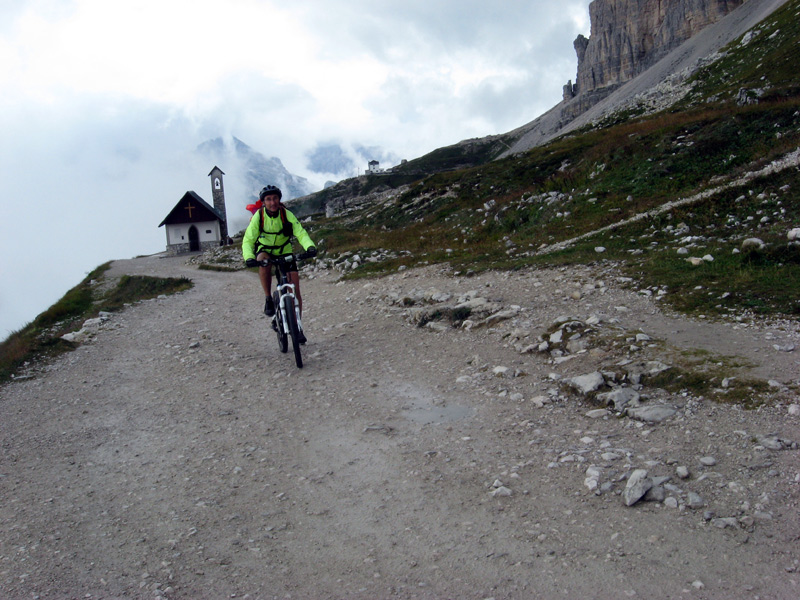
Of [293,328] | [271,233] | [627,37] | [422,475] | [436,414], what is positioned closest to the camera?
[422,475]

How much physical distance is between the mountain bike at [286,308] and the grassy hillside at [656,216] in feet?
19.8

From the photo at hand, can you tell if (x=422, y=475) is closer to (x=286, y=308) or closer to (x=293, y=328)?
(x=293, y=328)

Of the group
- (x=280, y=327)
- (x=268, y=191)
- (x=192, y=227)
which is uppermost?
(x=192, y=227)

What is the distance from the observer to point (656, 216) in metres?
13.8

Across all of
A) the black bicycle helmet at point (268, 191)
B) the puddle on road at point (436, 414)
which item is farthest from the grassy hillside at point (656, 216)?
the black bicycle helmet at point (268, 191)

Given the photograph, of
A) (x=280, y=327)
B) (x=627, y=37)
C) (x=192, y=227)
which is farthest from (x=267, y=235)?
(x=627, y=37)

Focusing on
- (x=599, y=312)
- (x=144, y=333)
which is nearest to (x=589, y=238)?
(x=599, y=312)

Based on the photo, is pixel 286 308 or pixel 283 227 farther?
pixel 283 227

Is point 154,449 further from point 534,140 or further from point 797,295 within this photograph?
point 534,140

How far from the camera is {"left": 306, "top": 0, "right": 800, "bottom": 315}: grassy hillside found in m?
9.09

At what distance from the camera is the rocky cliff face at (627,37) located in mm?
115669

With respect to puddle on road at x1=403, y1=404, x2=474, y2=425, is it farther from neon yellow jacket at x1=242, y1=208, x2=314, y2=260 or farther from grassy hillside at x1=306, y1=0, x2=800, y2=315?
grassy hillside at x1=306, y1=0, x2=800, y2=315

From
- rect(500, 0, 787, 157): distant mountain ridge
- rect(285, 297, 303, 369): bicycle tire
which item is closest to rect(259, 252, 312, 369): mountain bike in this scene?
rect(285, 297, 303, 369): bicycle tire

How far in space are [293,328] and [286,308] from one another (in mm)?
372
